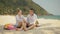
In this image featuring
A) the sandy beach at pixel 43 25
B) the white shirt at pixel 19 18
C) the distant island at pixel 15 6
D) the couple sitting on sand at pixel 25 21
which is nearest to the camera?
the sandy beach at pixel 43 25

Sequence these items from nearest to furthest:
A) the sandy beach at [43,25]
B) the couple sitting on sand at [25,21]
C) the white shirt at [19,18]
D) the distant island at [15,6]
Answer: the sandy beach at [43,25], the couple sitting on sand at [25,21], the white shirt at [19,18], the distant island at [15,6]

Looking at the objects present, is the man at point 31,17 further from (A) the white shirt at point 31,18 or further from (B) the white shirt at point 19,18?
(B) the white shirt at point 19,18

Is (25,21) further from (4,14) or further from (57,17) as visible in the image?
(57,17)

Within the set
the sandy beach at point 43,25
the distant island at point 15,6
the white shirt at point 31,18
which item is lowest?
the sandy beach at point 43,25

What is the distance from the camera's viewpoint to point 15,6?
362cm

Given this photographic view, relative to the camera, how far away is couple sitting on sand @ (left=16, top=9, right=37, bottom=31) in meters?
3.38

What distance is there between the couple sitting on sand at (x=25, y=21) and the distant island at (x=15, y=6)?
101 mm

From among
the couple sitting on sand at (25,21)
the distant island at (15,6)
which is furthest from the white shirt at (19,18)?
the distant island at (15,6)

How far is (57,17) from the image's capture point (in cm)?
371

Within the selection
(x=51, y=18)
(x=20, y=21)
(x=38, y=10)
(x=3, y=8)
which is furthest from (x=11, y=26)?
(x=51, y=18)

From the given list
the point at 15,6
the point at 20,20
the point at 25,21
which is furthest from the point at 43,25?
the point at 15,6

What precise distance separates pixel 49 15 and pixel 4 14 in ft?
3.65

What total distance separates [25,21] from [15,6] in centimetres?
46

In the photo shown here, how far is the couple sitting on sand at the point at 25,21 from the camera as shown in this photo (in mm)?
3377
